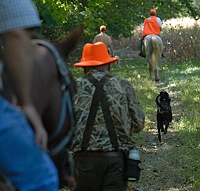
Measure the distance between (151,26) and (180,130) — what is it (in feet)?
30.6

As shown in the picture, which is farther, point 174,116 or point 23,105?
point 174,116

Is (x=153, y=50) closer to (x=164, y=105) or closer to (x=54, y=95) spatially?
(x=164, y=105)

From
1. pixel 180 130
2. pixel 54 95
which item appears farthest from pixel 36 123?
pixel 180 130

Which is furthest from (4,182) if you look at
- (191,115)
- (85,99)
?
(191,115)

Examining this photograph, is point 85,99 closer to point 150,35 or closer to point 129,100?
point 129,100

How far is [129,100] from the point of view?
5.18m

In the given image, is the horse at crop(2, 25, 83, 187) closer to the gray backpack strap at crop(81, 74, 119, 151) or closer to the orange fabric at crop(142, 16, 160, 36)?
the gray backpack strap at crop(81, 74, 119, 151)

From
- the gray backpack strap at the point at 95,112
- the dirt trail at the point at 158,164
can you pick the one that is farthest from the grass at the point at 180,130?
the gray backpack strap at the point at 95,112

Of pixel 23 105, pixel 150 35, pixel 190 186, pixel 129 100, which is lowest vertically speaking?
pixel 150 35

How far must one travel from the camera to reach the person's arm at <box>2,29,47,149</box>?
2.35m

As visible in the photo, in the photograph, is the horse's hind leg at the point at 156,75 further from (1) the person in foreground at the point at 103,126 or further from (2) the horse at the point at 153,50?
(1) the person in foreground at the point at 103,126

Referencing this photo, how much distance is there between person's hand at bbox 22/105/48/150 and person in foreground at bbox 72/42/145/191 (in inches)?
105

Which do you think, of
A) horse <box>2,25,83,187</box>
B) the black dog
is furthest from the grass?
horse <box>2,25,83,187</box>

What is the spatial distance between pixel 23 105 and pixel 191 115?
1074cm
